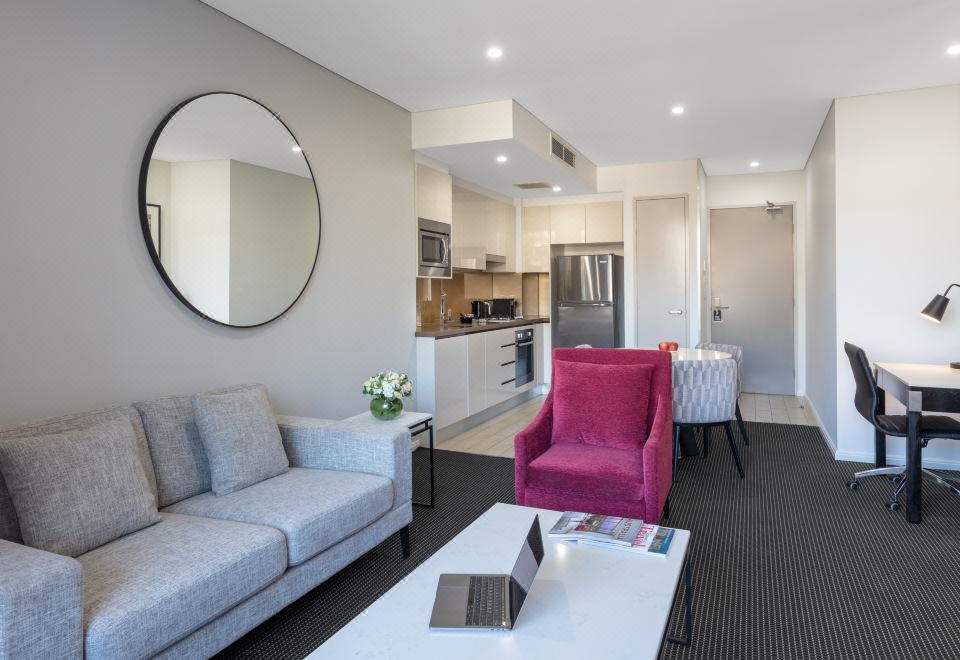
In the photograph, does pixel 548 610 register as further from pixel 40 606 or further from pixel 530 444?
pixel 530 444

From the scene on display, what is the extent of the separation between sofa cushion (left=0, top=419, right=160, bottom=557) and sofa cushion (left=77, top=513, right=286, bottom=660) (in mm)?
62

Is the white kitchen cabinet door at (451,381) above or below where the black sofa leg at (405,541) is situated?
above

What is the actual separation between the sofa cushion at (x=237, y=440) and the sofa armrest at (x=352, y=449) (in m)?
0.12

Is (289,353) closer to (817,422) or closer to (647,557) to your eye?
(647,557)

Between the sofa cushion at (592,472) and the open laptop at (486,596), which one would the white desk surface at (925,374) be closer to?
the sofa cushion at (592,472)

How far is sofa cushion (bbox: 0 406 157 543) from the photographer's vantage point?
1.88 m

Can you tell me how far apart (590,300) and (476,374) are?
2019 millimetres

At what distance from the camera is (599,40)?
3.38 metres

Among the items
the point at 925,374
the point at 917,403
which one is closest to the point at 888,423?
the point at 925,374

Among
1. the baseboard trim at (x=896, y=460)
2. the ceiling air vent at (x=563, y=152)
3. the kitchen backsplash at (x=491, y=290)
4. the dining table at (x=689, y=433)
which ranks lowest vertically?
the baseboard trim at (x=896, y=460)

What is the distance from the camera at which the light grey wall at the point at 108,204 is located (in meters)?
2.21

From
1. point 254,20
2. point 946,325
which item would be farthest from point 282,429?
point 946,325

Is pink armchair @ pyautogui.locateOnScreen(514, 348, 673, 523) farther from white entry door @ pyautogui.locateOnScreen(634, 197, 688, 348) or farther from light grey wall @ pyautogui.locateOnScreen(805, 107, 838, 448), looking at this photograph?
white entry door @ pyautogui.locateOnScreen(634, 197, 688, 348)

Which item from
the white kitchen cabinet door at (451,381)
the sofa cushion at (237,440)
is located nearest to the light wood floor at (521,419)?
A: the white kitchen cabinet door at (451,381)
